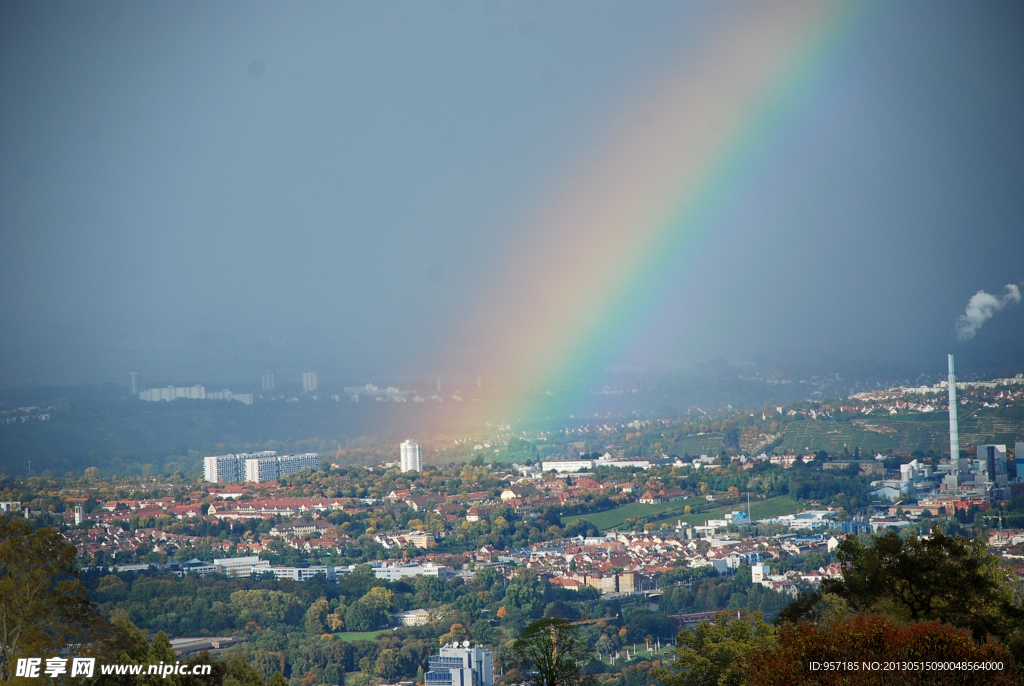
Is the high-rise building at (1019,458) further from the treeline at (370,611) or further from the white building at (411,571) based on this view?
the white building at (411,571)

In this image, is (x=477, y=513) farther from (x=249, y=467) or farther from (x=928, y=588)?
(x=928, y=588)

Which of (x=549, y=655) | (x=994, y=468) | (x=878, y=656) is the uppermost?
(x=878, y=656)

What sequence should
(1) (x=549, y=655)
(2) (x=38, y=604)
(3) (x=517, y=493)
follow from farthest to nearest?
1. (3) (x=517, y=493)
2. (1) (x=549, y=655)
3. (2) (x=38, y=604)

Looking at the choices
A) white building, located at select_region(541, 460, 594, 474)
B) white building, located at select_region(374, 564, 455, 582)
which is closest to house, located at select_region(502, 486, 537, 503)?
white building, located at select_region(541, 460, 594, 474)

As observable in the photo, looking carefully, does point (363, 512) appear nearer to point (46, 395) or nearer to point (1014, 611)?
point (46, 395)

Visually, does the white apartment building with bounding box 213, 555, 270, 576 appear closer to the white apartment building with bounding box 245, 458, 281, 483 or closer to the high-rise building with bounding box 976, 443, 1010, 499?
the white apartment building with bounding box 245, 458, 281, 483

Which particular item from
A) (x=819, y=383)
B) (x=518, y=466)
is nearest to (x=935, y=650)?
(x=518, y=466)

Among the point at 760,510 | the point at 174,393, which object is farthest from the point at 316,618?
the point at 174,393
